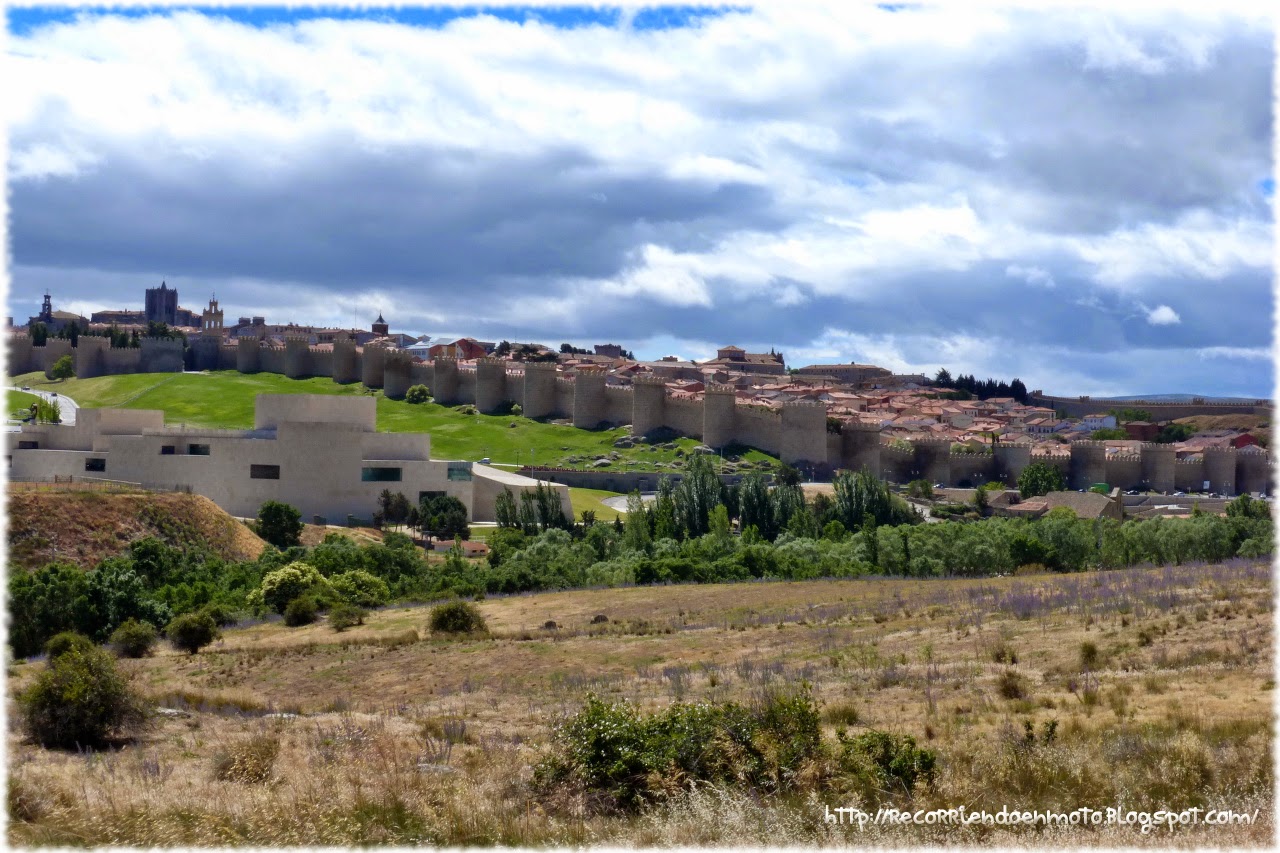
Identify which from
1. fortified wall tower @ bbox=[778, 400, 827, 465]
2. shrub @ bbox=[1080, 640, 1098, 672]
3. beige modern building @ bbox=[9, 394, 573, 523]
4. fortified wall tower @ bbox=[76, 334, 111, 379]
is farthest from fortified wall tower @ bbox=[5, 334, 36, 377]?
shrub @ bbox=[1080, 640, 1098, 672]

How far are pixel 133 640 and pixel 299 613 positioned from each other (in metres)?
3.78

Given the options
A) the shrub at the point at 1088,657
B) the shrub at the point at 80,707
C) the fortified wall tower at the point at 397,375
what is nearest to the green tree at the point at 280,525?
the shrub at the point at 80,707

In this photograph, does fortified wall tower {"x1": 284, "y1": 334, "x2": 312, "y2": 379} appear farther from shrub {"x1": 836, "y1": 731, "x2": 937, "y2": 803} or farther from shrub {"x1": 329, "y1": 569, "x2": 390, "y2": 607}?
shrub {"x1": 836, "y1": 731, "x2": 937, "y2": 803}

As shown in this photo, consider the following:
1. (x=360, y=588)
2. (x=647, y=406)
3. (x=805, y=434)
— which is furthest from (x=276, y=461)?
(x=805, y=434)

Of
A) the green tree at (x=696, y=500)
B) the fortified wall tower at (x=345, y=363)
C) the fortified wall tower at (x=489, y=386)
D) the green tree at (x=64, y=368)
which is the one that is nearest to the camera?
the green tree at (x=696, y=500)

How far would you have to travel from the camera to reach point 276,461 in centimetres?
4844

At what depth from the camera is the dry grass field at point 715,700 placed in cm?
818

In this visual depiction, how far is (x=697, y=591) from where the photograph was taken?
1014 inches

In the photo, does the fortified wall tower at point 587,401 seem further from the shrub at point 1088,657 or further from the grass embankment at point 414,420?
the shrub at point 1088,657

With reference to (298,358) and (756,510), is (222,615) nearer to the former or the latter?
(756,510)

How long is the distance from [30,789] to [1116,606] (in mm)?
11873

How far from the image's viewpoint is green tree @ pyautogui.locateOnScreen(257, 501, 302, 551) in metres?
41.5

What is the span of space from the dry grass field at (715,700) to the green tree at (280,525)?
799 inches

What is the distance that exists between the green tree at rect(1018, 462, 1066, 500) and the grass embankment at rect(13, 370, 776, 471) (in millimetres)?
11605
